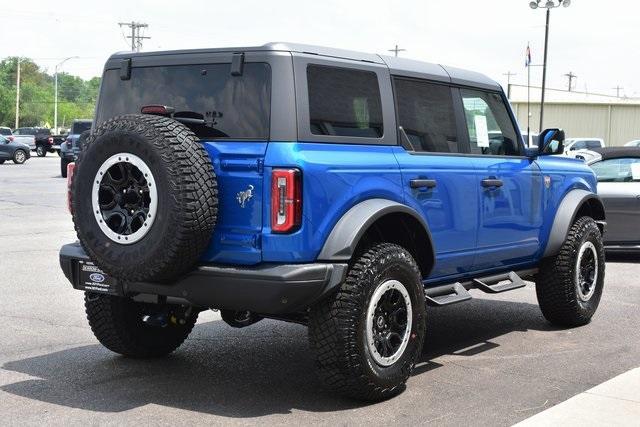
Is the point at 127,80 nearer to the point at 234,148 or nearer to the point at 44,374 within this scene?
the point at 234,148

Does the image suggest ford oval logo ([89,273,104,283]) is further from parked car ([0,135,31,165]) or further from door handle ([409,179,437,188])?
parked car ([0,135,31,165])

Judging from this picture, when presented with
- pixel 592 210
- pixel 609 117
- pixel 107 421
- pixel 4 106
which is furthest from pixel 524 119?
pixel 4 106

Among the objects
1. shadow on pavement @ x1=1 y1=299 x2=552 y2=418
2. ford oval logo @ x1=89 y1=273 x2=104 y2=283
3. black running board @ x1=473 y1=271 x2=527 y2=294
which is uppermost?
ford oval logo @ x1=89 y1=273 x2=104 y2=283

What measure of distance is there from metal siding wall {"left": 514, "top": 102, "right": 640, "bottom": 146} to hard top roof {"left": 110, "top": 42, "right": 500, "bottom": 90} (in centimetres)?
5922

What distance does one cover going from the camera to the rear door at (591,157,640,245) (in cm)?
1220

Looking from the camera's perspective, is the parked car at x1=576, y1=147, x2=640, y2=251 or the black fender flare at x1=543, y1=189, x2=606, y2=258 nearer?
the black fender flare at x1=543, y1=189, x2=606, y2=258

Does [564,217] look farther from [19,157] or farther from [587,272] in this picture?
[19,157]

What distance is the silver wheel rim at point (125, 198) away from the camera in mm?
5160

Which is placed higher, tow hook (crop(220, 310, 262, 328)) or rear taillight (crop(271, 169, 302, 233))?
rear taillight (crop(271, 169, 302, 233))

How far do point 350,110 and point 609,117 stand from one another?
6430cm

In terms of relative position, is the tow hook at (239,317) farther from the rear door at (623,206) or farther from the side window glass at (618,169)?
the side window glass at (618,169)

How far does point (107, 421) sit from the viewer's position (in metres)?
5.11

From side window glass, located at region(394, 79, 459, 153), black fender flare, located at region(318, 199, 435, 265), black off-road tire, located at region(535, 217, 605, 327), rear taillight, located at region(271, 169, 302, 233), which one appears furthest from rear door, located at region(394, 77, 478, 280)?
black off-road tire, located at region(535, 217, 605, 327)

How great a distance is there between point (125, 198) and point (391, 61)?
205 cm
